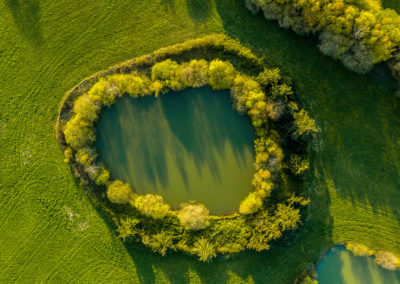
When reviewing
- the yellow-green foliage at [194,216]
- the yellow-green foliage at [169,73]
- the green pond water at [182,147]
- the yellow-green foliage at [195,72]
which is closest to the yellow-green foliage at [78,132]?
the green pond water at [182,147]

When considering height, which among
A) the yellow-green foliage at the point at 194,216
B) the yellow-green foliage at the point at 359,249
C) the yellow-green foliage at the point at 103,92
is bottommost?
the yellow-green foliage at the point at 359,249

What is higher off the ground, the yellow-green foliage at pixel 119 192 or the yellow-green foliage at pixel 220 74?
the yellow-green foliage at pixel 220 74

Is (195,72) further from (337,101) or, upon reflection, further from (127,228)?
(127,228)

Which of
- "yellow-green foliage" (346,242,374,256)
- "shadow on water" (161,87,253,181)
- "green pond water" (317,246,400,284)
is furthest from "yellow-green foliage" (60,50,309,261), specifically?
"yellow-green foliage" (346,242,374,256)

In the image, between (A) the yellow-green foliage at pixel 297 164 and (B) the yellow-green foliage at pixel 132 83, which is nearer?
(A) the yellow-green foliage at pixel 297 164

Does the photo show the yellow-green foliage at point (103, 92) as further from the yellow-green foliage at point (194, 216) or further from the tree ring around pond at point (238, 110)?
the yellow-green foliage at point (194, 216)

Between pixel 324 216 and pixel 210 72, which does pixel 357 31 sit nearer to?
pixel 210 72

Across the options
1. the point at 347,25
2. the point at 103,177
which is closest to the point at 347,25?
the point at 347,25

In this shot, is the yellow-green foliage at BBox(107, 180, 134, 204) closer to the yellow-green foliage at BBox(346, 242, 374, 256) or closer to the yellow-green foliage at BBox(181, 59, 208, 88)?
the yellow-green foliage at BBox(181, 59, 208, 88)

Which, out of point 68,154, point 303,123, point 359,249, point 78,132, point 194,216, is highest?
point 303,123
